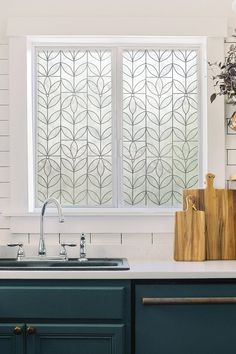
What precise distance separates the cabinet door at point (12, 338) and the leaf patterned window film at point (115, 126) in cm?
100

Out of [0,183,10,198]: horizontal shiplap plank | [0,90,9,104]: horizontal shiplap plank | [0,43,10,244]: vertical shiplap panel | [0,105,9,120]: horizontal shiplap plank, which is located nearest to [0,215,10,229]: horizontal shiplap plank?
[0,43,10,244]: vertical shiplap panel

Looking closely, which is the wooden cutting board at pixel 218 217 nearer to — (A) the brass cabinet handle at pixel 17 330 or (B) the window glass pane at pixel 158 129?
(B) the window glass pane at pixel 158 129

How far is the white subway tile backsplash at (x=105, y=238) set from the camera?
333 centimetres

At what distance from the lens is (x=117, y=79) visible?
136 inches

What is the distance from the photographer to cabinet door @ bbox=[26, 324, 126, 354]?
2.66m

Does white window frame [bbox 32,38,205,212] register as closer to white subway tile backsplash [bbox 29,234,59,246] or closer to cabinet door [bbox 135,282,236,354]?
white subway tile backsplash [bbox 29,234,59,246]

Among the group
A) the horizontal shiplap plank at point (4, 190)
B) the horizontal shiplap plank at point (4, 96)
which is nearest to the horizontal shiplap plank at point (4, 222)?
the horizontal shiplap plank at point (4, 190)

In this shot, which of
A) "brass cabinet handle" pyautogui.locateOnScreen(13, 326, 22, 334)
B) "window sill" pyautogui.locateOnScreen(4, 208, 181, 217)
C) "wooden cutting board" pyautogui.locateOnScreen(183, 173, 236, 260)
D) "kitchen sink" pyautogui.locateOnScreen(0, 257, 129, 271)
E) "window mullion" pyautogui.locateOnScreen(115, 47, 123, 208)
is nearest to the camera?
"brass cabinet handle" pyautogui.locateOnScreen(13, 326, 22, 334)

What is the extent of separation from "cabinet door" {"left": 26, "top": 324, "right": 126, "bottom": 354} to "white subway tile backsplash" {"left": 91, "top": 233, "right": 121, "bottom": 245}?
743 mm

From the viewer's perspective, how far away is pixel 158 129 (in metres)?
3.46

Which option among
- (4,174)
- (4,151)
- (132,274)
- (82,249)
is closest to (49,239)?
(82,249)

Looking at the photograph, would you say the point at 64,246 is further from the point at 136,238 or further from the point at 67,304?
the point at 67,304

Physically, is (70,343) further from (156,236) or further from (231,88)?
(231,88)

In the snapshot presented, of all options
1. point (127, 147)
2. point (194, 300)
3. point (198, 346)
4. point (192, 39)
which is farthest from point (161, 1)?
point (198, 346)
